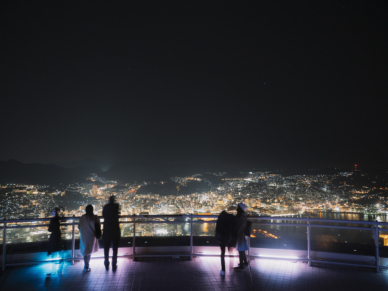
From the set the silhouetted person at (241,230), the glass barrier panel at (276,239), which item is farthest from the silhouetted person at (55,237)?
the glass barrier panel at (276,239)

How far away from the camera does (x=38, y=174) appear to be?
38.6 m

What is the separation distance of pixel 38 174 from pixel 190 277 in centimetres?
4410

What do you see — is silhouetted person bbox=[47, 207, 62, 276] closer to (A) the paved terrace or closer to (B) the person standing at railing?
(A) the paved terrace

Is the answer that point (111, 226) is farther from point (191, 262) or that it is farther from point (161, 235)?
point (161, 235)

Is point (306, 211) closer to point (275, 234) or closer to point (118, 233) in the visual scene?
point (275, 234)

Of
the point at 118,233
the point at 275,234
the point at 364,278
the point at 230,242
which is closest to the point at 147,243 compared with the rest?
the point at 118,233

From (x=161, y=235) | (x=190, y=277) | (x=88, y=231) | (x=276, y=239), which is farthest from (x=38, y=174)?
(x=276, y=239)

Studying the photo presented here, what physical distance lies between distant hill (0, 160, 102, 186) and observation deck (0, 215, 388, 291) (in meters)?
32.7

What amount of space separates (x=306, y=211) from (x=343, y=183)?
14789 millimetres

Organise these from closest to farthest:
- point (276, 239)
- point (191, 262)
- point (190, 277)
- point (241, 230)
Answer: point (190, 277) < point (241, 230) < point (191, 262) < point (276, 239)

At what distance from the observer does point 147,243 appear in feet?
22.4

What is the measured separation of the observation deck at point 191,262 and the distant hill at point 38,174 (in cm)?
3273

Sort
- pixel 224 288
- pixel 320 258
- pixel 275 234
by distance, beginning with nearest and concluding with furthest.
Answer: pixel 224 288 → pixel 320 258 → pixel 275 234

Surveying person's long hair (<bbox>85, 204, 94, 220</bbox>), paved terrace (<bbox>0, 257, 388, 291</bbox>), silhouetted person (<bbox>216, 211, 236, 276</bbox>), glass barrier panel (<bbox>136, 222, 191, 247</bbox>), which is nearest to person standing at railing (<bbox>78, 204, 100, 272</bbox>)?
person's long hair (<bbox>85, 204, 94, 220</bbox>)
